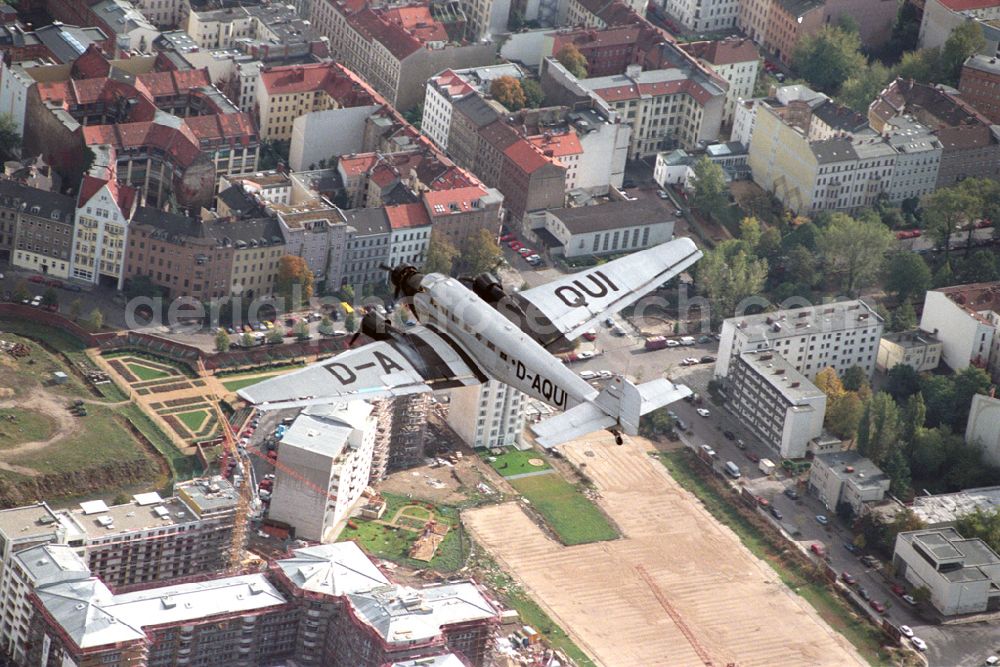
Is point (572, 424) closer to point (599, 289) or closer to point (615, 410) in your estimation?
point (615, 410)

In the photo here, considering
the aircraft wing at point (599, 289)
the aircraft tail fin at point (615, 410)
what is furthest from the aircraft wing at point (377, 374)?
the aircraft tail fin at point (615, 410)

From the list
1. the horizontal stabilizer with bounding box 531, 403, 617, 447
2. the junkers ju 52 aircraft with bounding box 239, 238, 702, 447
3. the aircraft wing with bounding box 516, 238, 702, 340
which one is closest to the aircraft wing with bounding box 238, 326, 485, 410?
the junkers ju 52 aircraft with bounding box 239, 238, 702, 447

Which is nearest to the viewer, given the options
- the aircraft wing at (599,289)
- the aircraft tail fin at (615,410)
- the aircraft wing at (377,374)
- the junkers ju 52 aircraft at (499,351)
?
the aircraft wing at (377,374)

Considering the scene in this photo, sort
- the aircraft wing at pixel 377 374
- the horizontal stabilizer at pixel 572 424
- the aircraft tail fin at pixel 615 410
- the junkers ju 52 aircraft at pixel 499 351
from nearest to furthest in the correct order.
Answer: the horizontal stabilizer at pixel 572 424 → the aircraft wing at pixel 377 374 → the aircraft tail fin at pixel 615 410 → the junkers ju 52 aircraft at pixel 499 351

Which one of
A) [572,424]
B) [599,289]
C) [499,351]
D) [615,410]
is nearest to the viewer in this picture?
[572,424]

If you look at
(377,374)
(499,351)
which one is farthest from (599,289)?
(377,374)

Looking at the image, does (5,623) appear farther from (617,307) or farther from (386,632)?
(617,307)

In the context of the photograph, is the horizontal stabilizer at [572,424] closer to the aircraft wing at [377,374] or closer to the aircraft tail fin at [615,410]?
the aircraft tail fin at [615,410]
